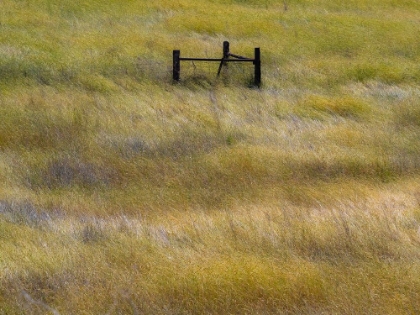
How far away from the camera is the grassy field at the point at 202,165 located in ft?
21.6

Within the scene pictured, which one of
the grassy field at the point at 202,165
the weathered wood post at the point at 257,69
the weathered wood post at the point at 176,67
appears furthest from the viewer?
the weathered wood post at the point at 257,69

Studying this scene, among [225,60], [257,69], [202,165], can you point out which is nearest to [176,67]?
[225,60]

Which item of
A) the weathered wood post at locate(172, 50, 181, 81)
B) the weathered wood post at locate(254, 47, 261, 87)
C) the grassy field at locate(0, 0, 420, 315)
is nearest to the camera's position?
the grassy field at locate(0, 0, 420, 315)

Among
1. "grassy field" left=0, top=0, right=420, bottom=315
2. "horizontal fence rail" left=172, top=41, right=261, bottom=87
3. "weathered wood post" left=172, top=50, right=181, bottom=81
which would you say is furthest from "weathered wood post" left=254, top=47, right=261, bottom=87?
"weathered wood post" left=172, top=50, right=181, bottom=81

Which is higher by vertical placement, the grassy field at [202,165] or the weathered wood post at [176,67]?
the weathered wood post at [176,67]

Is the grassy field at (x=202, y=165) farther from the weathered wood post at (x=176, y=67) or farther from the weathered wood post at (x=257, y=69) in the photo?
the weathered wood post at (x=257, y=69)

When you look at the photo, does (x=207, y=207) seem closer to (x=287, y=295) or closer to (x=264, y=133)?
(x=287, y=295)

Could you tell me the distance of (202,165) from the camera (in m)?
12.0

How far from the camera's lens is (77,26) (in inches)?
927

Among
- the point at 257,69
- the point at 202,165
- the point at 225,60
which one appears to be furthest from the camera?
the point at 225,60

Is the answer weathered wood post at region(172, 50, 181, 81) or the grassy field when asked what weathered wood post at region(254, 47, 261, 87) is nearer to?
the grassy field

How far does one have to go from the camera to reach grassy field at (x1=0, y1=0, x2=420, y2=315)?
21.6ft

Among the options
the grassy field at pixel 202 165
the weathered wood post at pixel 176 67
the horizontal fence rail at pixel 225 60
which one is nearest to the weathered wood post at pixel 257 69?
the horizontal fence rail at pixel 225 60

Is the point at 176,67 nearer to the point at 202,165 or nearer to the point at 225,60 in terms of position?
the point at 225,60
